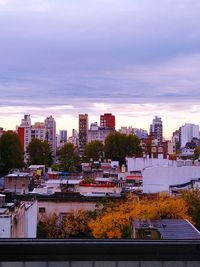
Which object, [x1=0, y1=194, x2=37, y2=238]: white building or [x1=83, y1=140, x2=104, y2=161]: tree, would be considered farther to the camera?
[x1=83, y1=140, x2=104, y2=161]: tree

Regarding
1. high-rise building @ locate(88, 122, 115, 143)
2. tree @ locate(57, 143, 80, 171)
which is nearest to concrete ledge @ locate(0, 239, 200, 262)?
tree @ locate(57, 143, 80, 171)

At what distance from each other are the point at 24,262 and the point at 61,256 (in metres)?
0.17

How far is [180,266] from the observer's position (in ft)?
7.72

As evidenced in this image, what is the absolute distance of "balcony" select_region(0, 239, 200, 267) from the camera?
2.32 m

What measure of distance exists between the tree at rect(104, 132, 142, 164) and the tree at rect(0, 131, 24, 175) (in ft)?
43.3

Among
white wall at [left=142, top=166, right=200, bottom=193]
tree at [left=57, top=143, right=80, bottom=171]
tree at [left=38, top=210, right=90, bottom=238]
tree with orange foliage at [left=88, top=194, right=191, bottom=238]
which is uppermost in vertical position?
tree at [left=57, top=143, right=80, bottom=171]

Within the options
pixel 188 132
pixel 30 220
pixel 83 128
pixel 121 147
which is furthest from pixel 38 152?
pixel 188 132

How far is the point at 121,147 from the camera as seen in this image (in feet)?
169

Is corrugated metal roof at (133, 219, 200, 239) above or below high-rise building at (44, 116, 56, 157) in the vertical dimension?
below

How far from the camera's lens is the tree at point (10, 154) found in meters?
39.2

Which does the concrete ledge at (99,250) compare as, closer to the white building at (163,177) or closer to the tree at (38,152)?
the white building at (163,177)

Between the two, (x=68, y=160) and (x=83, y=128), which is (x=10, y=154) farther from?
(x=83, y=128)

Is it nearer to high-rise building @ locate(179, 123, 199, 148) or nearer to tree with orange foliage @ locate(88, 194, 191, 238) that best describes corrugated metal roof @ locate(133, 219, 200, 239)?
tree with orange foliage @ locate(88, 194, 191, 238)

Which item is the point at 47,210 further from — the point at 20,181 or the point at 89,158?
the point at 89,158
